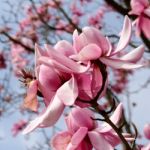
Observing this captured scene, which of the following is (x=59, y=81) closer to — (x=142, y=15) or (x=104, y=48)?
(x=104, y=48)

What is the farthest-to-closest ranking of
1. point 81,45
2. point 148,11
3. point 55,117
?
point 148,11
point 81,45
point 55,117

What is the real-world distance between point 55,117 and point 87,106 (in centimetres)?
12

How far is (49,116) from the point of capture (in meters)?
0.86

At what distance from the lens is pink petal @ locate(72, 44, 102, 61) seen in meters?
0.93

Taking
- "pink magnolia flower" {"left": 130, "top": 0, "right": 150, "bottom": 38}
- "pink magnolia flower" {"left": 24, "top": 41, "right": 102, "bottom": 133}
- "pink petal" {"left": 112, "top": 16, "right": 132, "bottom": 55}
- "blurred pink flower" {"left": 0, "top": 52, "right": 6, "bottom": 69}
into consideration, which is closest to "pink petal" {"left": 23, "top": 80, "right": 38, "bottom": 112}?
"pink magnolia flower" {"left": 24, "top": 41, "right": 102, "bottom": 133}

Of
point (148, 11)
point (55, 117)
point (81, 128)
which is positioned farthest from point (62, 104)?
point (148, 11)

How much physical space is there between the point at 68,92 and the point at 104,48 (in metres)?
0.16

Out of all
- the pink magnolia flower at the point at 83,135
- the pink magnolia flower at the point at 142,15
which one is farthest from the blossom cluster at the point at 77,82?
the pink magnolia flower at the point at 142,15

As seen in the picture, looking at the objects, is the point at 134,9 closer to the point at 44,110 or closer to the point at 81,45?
the point at 81,45

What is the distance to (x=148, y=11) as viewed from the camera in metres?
1.81

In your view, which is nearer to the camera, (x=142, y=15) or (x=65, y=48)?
(x=65, y=48)

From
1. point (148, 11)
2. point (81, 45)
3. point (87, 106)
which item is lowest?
point (148, 11)

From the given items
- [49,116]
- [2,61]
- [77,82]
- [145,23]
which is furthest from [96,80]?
[2,61]

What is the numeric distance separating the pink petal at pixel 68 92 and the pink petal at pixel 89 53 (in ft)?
0.18
